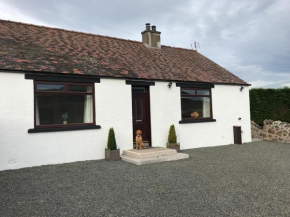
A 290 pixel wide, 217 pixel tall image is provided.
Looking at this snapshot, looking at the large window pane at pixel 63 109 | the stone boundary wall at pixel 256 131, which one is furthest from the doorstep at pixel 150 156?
the stone boundary wall at pixel 256 131

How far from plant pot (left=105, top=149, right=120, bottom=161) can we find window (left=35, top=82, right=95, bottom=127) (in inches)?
48.6

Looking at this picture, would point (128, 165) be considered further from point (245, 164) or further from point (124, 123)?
point (245, 164)

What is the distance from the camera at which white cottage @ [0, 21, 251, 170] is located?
746 centimetres

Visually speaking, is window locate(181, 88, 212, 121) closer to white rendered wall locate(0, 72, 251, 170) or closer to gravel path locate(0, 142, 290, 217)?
white rendered wall locate(0, 72, 251, 170)

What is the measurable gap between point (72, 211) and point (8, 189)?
7.03 feet

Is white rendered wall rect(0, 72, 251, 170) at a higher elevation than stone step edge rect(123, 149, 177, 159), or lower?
higher

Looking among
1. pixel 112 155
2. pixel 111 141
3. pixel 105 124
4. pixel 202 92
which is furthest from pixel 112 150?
pixel 202 92

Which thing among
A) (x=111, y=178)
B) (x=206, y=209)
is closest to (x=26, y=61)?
(x=111, y=178)

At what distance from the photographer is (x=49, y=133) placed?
778 cm

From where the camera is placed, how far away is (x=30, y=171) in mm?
6875

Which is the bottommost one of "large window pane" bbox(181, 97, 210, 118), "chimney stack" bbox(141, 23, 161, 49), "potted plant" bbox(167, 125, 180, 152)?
"potted plant" bbox(167, 125, 180, 152)

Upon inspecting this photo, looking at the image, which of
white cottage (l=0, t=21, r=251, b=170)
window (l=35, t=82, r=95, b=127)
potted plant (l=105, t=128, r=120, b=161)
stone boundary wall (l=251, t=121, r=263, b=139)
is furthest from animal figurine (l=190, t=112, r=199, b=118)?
stone boundary wall (l=251, t=121, r=263, b=139)

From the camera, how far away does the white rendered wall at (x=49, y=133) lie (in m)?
7.20

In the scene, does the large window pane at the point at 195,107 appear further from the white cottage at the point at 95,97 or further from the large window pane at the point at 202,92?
the large window pane at the point at 202,92
